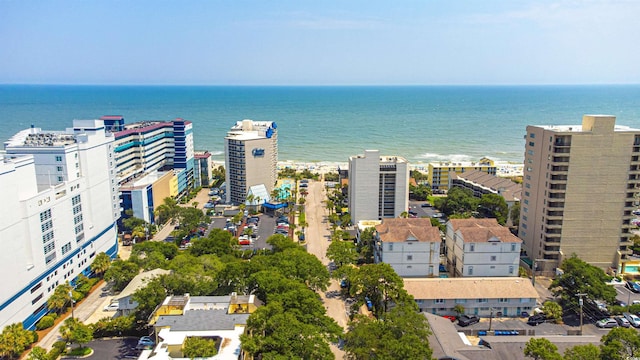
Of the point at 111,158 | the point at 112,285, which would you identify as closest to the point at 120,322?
the point at 112,285

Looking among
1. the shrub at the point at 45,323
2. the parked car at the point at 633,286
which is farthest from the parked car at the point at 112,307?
the parked car at the point at 633,286

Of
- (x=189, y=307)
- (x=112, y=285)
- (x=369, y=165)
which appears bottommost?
(x=112, y=285)

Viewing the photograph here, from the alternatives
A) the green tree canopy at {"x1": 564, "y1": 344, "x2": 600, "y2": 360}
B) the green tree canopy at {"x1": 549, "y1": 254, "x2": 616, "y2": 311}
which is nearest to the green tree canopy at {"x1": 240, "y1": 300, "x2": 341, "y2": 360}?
the green tree canopy at {"x1": 564, "y1": 344, "x2": 600, "y2": 360}

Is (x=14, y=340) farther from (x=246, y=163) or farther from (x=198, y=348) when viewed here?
(x=246, y=163)

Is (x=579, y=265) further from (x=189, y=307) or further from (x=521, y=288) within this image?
(x=189, y=307)

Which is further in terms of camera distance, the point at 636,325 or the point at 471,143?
the point at 471,143

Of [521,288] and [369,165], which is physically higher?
[369,165]

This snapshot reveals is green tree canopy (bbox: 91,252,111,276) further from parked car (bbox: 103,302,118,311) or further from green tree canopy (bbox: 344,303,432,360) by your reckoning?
green tree canopy (bbox: 344,303,432,360)
